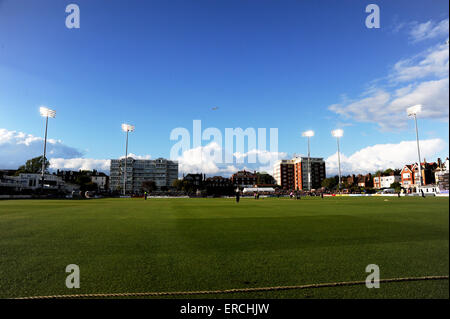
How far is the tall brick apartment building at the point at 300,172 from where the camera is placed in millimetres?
179613

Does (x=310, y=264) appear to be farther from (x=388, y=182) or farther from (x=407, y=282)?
(x=388, y=182)

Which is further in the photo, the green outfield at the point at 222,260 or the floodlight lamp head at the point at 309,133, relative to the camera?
the floodlight lamp head at the point at 309,133

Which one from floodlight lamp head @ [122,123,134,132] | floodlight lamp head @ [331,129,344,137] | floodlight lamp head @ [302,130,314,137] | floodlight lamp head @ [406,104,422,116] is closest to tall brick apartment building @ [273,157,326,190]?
floodlight lamp head @ [302,130,314,137]

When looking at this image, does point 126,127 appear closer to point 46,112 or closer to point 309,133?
point 46,112

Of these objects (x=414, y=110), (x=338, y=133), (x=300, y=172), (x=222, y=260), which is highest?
(x=338, y=133)

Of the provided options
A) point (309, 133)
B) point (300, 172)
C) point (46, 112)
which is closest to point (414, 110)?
point (46, 112)

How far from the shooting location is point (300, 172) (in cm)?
18012

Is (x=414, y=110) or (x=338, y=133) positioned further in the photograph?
(x=338, y=133)

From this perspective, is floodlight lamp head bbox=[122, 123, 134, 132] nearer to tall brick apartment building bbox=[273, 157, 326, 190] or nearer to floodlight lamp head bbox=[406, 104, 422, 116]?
floodlight lamp head bbox=[406, 104, 422, 116]

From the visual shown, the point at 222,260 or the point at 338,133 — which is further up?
the point at 338,133

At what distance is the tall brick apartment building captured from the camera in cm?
17961

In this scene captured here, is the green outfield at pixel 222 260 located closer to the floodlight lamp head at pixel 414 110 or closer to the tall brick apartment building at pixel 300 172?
the floodlight lamp head at pixel 414 110

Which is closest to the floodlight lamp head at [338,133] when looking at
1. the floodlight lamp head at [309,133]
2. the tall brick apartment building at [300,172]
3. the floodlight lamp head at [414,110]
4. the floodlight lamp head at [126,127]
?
the floodlight lamp head at [309,133]
